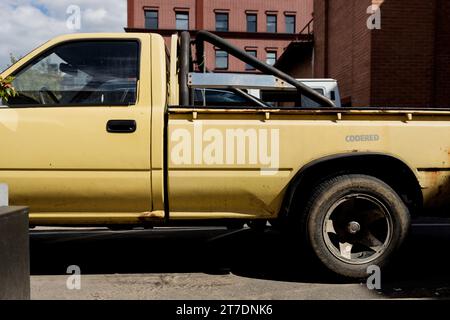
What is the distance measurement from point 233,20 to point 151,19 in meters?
8.06

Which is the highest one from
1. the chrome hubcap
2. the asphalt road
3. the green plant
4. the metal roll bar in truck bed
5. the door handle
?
the metal roll bar in truck bed

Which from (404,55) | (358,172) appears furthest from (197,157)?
(404,55)

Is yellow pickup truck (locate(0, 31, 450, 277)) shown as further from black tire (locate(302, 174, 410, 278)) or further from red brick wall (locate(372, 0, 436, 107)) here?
red brick wall (locate(372, 0, 436, 107))

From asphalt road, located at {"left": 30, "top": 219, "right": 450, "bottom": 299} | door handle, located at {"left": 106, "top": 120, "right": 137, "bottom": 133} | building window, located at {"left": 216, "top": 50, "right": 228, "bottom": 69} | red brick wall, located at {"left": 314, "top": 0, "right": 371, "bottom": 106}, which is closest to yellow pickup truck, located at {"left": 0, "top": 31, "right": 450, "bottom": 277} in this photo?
door handle, located at {"left": 106, "top": 120, "right": 137, "bottom": 133}

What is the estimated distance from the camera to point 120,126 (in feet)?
11.8

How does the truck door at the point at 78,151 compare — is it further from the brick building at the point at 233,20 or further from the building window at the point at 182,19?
the building window at the point at 182,19

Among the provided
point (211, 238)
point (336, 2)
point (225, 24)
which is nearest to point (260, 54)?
point (225, 24)

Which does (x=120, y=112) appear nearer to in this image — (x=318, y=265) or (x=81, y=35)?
(x=81, y=35)

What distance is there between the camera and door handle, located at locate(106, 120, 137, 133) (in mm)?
3594

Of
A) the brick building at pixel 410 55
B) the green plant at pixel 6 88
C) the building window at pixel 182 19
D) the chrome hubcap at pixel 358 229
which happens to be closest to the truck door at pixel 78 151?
the green plant at pixel 6 88

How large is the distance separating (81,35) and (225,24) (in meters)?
42.7

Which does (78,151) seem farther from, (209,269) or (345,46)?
(345,46)

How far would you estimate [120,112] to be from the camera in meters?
3.64

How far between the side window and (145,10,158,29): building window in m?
40.9
